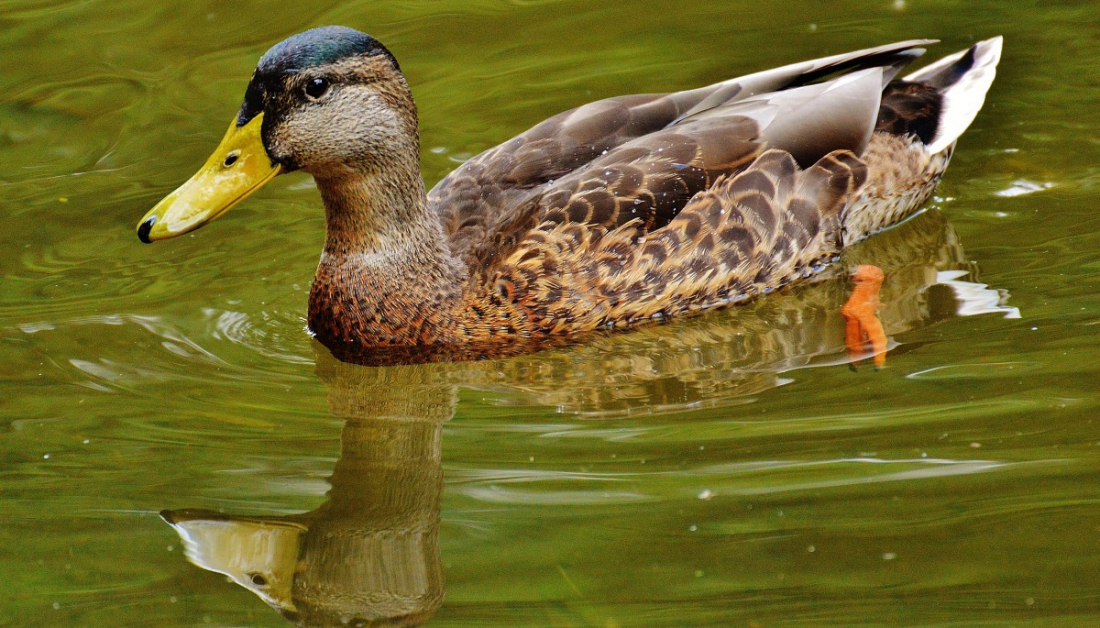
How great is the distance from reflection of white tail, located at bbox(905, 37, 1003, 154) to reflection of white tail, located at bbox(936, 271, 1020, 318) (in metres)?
1.12

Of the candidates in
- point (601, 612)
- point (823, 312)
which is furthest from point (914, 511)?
point (823, 312)

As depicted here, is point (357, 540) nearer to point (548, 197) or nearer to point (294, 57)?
point (294, 57)

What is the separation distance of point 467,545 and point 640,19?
6200 millimetres

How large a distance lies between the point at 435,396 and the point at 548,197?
1.24 meters

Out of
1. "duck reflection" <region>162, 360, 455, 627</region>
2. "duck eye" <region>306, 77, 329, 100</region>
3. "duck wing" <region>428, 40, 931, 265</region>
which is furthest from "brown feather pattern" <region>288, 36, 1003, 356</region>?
"duck reflection" <region>162, 360, 455, 627</region>

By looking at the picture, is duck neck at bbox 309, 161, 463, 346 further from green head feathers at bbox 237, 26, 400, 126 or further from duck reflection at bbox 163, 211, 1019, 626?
green head feathers at bbox 237, 26, 400, 126

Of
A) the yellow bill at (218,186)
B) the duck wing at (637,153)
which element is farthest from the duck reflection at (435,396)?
the yellow bill at (218,186)

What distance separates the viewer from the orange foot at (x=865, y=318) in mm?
6402

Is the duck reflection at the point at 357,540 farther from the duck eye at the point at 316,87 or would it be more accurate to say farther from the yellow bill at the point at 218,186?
the duck eye at the point at 316,87

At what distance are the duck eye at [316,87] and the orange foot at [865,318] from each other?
2.59 m

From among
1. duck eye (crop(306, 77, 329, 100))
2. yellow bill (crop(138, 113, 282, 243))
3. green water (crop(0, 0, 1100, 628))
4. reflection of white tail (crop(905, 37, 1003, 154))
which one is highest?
duck eye (crop(306, 77, 329, 100))

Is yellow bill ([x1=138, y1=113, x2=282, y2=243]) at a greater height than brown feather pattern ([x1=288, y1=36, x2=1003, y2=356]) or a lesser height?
greater

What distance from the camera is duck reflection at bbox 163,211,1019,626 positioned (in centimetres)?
484

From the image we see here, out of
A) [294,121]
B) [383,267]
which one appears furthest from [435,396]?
[294,121]
